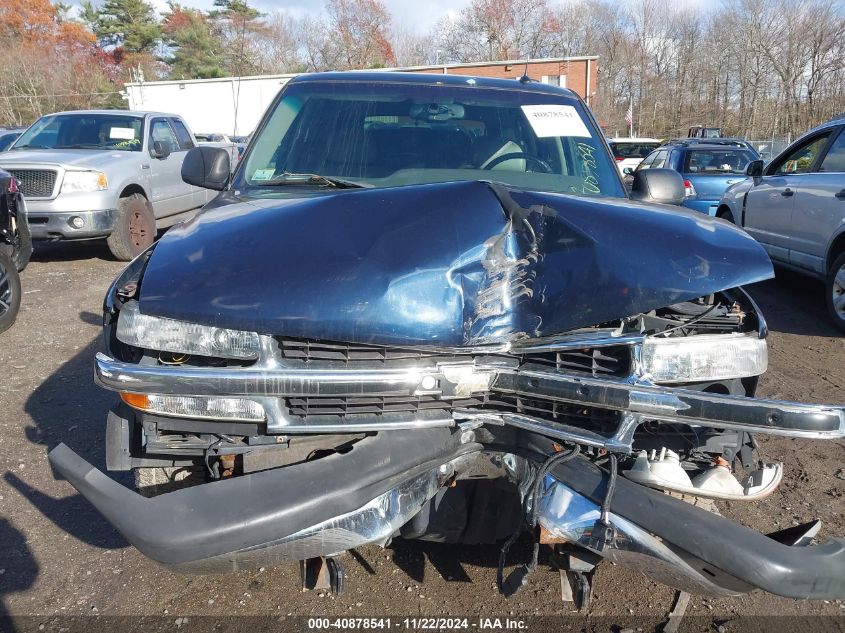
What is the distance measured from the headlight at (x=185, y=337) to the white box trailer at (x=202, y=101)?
106 feet

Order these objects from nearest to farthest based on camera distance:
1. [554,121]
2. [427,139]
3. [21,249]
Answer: [427,139] → [554,121] → [21,249]

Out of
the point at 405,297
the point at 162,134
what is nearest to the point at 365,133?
the point at 405,297

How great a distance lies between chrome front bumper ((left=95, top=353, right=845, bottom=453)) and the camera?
1847 mm

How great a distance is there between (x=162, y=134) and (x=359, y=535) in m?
9.42

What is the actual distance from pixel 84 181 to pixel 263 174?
235 inches

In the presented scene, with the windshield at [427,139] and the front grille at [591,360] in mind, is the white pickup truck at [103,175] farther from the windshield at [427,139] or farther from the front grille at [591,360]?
the front grille at [591,360]

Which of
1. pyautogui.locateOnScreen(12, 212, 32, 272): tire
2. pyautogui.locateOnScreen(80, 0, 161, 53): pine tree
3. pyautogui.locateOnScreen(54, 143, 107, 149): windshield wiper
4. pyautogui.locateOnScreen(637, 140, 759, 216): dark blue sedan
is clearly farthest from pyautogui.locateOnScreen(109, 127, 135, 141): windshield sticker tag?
pyautogui.locateOnScreen(80, 0, 161, 53): pine tree

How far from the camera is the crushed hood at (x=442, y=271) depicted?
6.11 feet

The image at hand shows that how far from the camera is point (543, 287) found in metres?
1.94

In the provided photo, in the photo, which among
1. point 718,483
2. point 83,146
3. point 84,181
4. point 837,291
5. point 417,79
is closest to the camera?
point 718,483

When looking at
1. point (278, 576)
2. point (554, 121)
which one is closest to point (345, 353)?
point (278, 576)

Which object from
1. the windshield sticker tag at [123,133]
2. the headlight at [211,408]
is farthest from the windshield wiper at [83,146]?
the headlight at [211,408]

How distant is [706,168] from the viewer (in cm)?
1111

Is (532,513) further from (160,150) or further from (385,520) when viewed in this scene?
(160,150)
